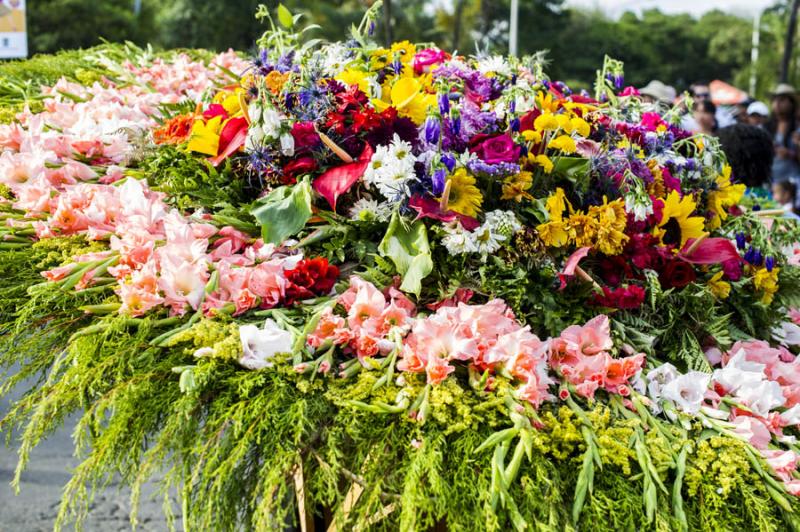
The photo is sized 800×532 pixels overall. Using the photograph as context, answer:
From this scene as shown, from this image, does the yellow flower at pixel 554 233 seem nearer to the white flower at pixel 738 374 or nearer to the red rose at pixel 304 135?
the white flower at pixel 738 374

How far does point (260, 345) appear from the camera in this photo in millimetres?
1255

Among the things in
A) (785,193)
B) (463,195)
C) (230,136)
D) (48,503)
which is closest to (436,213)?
(463,195)

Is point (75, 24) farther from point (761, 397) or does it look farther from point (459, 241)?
point (761, 397)

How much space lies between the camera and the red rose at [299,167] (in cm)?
156

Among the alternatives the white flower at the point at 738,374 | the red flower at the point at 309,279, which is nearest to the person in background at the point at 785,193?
the white flower at the point at 738,374

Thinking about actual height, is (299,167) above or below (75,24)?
below

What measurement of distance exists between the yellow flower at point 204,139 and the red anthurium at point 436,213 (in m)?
0.48

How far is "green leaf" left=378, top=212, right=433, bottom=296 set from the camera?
137 centimetres

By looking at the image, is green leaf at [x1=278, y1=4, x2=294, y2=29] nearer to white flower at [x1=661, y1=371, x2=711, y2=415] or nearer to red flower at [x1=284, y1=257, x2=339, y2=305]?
red flower at [x1=284, y1=257, x2=339, y2=305]

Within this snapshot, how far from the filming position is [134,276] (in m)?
1.34

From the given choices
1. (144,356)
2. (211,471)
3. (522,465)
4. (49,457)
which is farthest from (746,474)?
(49,457)

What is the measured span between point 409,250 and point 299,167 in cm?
32

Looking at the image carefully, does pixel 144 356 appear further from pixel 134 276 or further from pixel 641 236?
pixel 641 236

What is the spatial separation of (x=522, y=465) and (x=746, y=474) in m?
0.37
